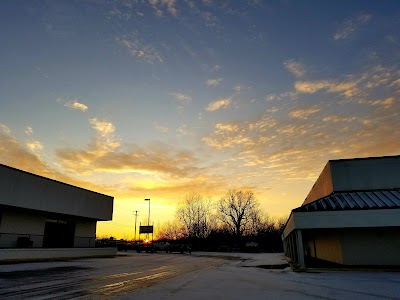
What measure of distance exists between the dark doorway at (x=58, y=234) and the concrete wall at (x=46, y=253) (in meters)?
2.51

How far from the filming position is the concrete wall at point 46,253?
2632 centimetres

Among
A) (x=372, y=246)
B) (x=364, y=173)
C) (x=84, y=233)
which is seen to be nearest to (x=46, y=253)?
(x=84, y=233)

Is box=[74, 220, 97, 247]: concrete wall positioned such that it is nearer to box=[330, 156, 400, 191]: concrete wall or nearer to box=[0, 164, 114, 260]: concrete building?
box=[0, 164, 114, 260]: concrete building

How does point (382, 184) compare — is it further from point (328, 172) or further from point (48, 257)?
point (48, 257)

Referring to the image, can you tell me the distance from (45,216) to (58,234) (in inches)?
124

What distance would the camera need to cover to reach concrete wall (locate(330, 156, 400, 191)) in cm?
2595

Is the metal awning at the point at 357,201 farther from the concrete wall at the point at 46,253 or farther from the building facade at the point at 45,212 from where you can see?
the building facade at the point at 45,212

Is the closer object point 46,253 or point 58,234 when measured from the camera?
point 46,253

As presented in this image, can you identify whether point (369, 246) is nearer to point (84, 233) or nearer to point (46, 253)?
point (46, 253)

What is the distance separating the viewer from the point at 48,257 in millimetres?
30359

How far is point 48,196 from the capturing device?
105 feet

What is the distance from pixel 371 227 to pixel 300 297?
13820 mm

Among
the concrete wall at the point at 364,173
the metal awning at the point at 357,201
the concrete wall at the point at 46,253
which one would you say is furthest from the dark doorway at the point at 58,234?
the concrete wall at the point at 364,173

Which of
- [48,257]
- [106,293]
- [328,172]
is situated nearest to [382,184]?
[328,172]
